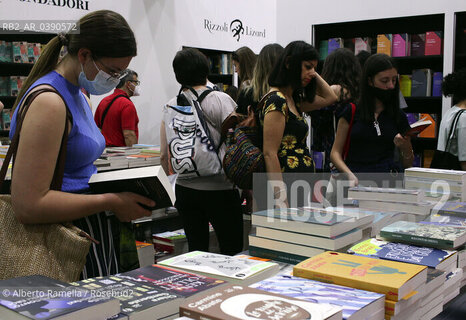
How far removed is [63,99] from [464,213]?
1503mm

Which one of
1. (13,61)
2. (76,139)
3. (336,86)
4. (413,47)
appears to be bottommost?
(76,139)

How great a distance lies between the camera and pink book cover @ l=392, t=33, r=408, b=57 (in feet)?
17.0

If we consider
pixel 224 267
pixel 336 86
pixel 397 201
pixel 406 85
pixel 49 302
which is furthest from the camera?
pixel 406 85

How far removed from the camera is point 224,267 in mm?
1158

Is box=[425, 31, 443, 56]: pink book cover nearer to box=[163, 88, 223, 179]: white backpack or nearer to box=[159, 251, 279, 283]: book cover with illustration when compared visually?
box=[163, 88, 223, 179]: white backpack

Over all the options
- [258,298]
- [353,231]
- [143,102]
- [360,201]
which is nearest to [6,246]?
[258,298]

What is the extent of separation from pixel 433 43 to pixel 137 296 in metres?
4.94

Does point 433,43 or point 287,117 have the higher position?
point 433,43

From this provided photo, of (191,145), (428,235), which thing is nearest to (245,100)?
(191,145)

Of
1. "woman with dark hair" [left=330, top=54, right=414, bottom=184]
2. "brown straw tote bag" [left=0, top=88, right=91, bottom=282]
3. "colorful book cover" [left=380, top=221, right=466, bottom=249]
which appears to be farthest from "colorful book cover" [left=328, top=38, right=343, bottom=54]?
"brown straw tote bag" [left=0, top=88, right=91, bottom=282]

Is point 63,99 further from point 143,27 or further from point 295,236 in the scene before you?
point 143,27

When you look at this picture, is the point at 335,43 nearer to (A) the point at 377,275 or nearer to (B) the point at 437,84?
(B) the point at 437,84

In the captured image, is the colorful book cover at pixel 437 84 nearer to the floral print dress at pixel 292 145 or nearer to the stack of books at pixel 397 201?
the floral print dress at pixel 292 145

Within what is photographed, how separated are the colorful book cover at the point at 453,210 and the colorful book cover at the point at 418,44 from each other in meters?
3.64
